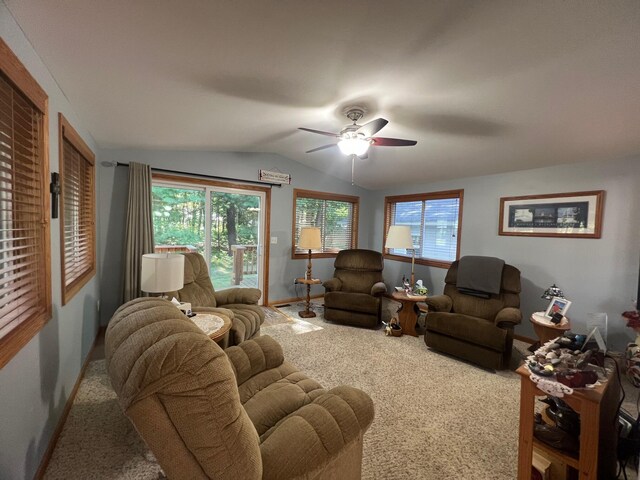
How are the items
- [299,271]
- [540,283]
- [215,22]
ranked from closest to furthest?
[215,22] → [540,283] → [299,271]

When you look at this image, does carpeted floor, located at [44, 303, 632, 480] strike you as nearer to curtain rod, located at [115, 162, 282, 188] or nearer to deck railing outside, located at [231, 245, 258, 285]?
deck railing outside, located at [231, 245, 258, 285]

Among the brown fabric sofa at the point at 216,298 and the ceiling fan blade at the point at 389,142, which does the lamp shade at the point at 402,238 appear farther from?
the brown fabric sofa at the point at 216,298

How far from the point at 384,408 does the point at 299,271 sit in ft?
10.2

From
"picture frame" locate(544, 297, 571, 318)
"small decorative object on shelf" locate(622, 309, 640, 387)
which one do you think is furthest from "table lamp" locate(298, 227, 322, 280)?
"small decorative object on shelf" locate(622, 309, 640, 387)

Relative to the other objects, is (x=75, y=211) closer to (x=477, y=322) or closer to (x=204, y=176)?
(x=204, y=176)

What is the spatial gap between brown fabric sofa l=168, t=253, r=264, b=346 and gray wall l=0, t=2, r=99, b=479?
943 millimetres

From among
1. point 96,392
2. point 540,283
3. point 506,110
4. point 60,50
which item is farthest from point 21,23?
point 540,283

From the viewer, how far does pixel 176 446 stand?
844 millimetres

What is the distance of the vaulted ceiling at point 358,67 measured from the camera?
1.33 metres

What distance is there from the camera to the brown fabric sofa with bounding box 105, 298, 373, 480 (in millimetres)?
785

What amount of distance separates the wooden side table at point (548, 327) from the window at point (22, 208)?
12.7 ft

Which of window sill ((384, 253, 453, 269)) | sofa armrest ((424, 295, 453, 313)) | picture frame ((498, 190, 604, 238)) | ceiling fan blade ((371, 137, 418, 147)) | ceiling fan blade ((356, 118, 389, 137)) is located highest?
ceiling fan blade ((356, 118, 389, 137))

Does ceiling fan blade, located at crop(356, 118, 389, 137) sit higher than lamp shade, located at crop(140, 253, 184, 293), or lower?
higher

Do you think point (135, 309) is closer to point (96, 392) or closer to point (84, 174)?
point (96, 392)
